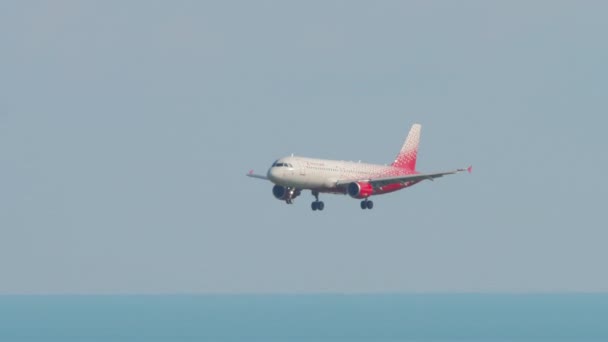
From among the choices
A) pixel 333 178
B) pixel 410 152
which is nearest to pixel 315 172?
pixel 333 178

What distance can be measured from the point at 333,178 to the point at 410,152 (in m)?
25.3

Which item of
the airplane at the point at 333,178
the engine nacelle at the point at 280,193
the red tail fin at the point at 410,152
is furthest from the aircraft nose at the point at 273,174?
the red tail fin at the point at 410,152

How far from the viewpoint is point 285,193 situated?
495ft

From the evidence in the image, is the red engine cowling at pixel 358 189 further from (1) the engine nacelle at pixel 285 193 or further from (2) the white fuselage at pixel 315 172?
(1) the engine nacelle at pixel 285 193

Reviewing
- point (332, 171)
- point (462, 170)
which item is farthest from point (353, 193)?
point (462, 170)

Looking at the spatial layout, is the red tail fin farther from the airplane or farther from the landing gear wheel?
the landing gear wheel

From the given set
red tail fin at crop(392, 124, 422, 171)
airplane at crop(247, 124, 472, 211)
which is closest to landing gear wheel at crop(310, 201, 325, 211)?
airplane at crop(247, 124, 472, 211)

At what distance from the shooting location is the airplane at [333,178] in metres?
147

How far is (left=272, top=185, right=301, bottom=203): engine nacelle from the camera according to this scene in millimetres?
150500

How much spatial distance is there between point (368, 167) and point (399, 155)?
1494 cm

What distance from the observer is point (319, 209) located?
152250 millimetres

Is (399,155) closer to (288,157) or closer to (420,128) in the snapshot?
(420,128)

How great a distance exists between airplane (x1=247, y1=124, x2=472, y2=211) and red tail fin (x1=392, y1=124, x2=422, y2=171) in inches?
332

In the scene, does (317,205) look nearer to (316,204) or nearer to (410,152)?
(316,204)
